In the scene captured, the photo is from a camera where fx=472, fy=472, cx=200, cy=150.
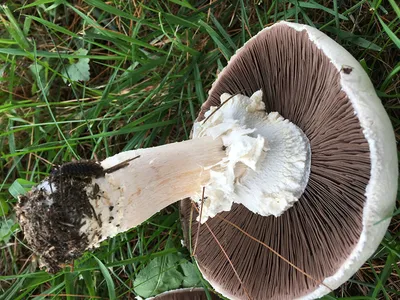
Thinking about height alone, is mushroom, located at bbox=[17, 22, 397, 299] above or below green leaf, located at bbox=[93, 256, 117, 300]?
above

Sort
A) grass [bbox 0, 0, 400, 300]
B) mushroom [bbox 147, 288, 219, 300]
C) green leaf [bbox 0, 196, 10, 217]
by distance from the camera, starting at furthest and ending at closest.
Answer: green leaf [bbox 0, 196, 10, 217] → mushroom [bbox 147, 288, 219, 300] → grass [bbox 0, 0, 400, 300]

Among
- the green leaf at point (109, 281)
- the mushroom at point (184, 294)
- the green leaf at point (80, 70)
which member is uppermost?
the green leaf at point (80, 70)

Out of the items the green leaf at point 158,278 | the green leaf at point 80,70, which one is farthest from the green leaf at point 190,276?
the green leaf at point 80,70

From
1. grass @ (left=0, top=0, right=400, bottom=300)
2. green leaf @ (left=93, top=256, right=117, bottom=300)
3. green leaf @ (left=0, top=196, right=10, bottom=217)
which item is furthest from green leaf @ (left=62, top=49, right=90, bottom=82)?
green leaf @ (left=93, top=256, right=117, bottom=300)

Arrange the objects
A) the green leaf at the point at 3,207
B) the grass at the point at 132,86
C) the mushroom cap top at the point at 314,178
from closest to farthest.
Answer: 1. the mushroom cap top at the point at 314,178
2. the grass at the point at 132,86
3. the green leaf at the point at 3,207

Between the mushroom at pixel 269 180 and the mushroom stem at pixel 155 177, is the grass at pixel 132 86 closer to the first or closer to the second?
the mushroom at pixel 269 180

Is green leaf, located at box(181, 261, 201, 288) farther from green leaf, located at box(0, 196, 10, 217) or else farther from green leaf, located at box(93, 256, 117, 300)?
green leaf, located at box(0, 196, 10, 217)
